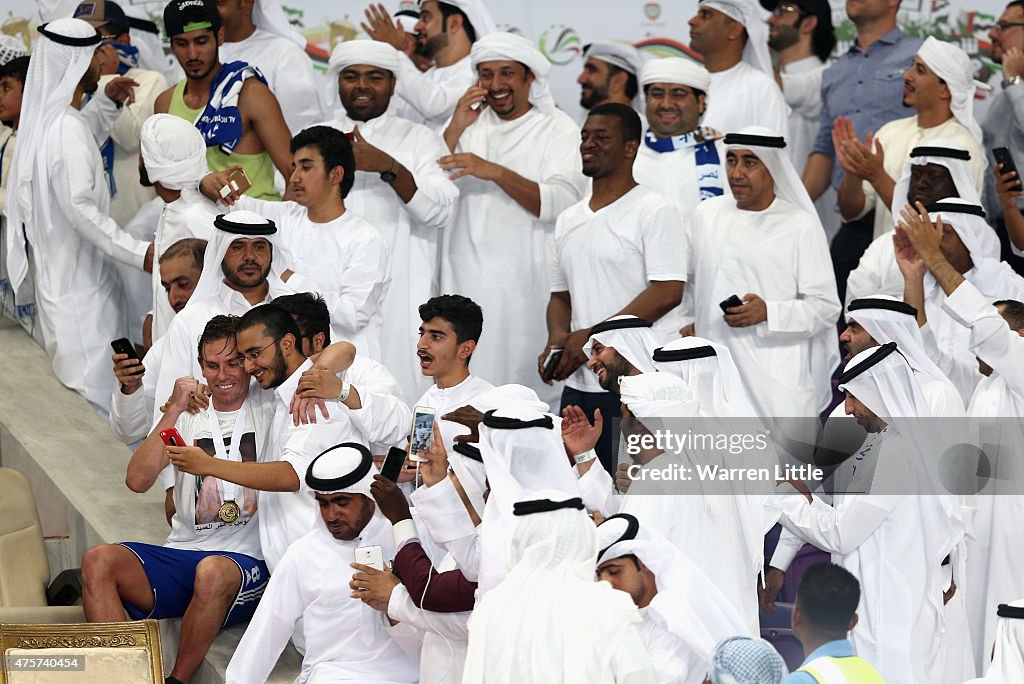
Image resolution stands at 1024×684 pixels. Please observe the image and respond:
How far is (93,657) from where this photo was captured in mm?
5555

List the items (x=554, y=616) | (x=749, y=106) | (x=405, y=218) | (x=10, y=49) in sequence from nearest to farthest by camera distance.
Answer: (x=554, y=616)
(x=405, y=218)
(x=749, y=106)
(x=10, y=49)

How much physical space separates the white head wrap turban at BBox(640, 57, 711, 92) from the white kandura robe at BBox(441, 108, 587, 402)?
1.48 ft

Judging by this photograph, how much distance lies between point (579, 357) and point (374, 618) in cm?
155

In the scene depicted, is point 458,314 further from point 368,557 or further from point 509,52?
point 509,52

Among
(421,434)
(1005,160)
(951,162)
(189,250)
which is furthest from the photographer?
(1005,160)

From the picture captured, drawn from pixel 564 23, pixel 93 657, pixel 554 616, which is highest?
pixel 554 616

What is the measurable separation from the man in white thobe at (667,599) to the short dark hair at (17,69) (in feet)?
13.8

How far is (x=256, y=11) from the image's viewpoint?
770 centimetres

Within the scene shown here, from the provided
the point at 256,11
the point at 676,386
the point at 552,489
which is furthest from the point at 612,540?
the point at 256,11

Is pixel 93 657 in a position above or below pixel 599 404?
below

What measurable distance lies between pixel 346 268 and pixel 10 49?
290 centimetres

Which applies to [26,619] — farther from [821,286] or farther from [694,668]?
[821,286]

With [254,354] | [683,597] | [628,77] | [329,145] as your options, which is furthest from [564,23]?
[683,597]

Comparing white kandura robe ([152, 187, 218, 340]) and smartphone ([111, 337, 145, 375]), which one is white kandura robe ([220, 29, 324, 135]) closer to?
white kandura robe ([152, 187, 218, 340])
